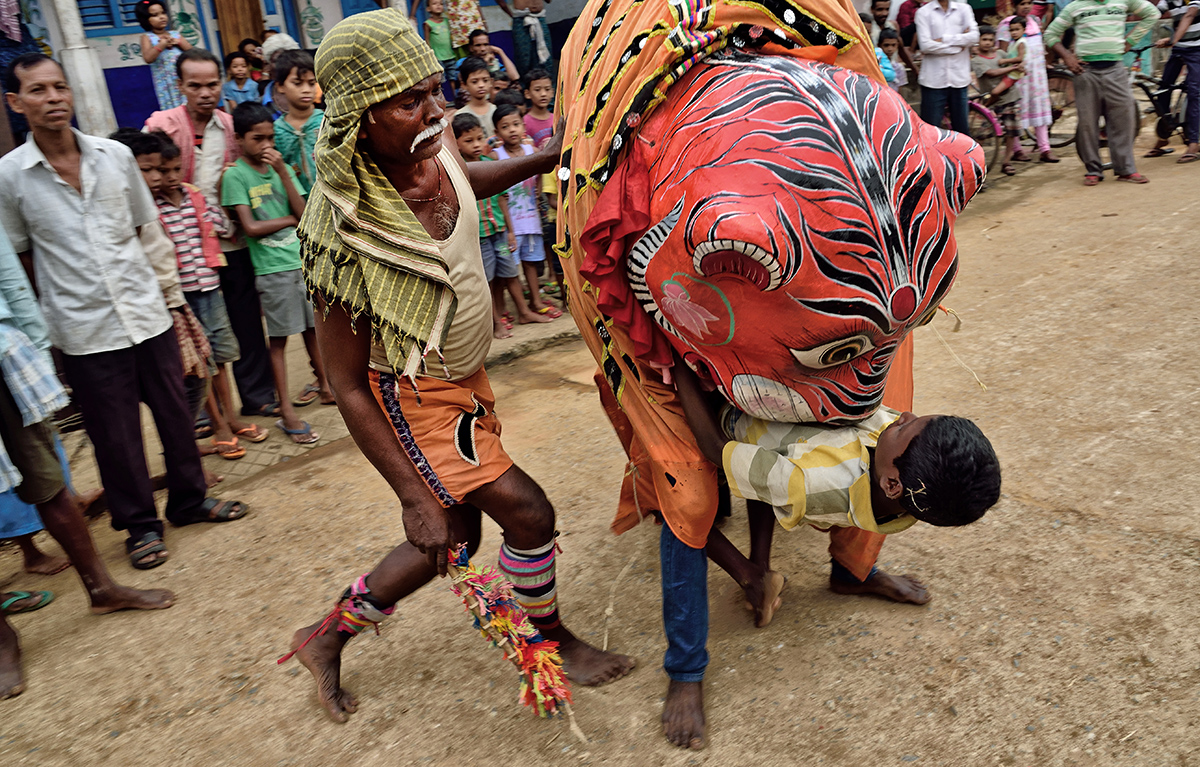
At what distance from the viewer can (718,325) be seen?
200cm

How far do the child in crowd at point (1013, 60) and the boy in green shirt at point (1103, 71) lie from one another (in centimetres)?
123

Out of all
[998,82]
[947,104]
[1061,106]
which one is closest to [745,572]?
[947,104]

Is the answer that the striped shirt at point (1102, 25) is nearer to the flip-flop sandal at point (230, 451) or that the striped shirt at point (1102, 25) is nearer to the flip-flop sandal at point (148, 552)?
the flip-flop sandal at point (230, 451)

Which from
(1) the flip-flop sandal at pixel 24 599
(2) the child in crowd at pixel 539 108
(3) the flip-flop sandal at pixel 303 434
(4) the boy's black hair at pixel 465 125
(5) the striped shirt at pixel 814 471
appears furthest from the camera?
(2) the child in crowd at pixel 539 108

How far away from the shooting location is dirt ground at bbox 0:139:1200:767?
8.11ft

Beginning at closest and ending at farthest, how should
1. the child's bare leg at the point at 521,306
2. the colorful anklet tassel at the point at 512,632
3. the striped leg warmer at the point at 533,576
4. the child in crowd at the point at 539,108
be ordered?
the colorful anklet tassel at the point at 512,632
the striped leg warmer at the point at 533,576
the child's bare leg at the point at 521,306
the child in crowd at the point at 539,108

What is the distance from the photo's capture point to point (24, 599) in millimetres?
3617

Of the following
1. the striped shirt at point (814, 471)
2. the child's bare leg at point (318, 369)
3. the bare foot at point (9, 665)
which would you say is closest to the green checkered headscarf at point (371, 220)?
the striped shirt at point (814, 471)

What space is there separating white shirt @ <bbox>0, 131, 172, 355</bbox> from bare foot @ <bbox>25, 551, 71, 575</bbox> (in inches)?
38.0

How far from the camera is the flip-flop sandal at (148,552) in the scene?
379 centimetres

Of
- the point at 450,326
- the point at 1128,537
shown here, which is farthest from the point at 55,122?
the point at 1128,537

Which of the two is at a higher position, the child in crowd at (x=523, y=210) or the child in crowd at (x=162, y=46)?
the child in crowd at (x=162, y=46)

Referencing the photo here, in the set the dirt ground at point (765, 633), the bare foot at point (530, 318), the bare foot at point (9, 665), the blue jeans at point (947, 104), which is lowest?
the bare foot at point (530, 318)

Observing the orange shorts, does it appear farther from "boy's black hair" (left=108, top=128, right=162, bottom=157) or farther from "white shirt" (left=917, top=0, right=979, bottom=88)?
"white shirt" (left=917, top=0, right=979, bottom=88)
